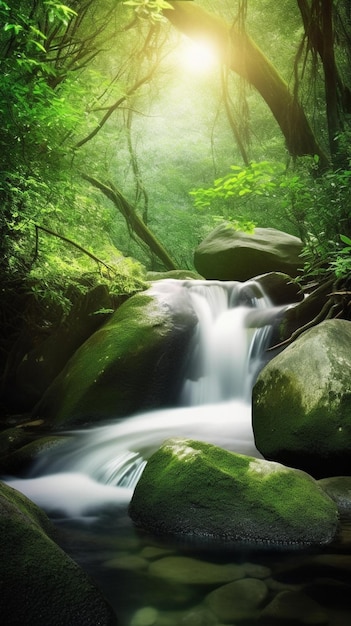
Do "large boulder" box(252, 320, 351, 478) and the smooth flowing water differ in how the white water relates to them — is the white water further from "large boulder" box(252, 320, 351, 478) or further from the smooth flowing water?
"large boulder" box(252, 320, 351, 478)

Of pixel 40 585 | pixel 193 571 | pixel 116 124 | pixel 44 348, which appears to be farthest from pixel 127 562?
pixel 116 124

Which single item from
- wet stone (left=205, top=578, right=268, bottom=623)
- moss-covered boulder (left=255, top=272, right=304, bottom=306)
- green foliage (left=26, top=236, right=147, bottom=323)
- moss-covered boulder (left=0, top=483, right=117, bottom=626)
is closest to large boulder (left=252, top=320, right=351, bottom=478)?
wet stone (left=205, top=578, right=268, bottom=623)

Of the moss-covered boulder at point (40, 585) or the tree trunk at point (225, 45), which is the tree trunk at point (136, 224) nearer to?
the tree trunk at point (225, 45)

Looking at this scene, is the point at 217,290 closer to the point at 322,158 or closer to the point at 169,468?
the point at 322,158

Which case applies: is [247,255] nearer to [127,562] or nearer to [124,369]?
[124,369]

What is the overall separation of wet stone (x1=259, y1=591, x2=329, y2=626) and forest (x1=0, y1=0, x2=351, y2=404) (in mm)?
2215

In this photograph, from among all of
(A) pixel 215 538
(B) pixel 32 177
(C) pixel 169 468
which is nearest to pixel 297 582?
(A) pixel 215 538

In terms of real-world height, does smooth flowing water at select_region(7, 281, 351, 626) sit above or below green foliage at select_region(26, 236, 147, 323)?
below

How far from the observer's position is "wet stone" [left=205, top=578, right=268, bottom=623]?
2.42 m

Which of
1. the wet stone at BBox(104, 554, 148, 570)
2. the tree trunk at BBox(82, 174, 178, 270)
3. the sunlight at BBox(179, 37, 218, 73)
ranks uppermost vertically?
the sunlight at BBox(179, 37, 218, 73)

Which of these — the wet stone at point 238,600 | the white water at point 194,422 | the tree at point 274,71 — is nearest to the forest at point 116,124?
the tree at point 274,71

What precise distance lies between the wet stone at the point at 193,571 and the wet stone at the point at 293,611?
0.34 m

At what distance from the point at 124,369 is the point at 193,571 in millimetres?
4449

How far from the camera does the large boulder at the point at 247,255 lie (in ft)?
36.9
